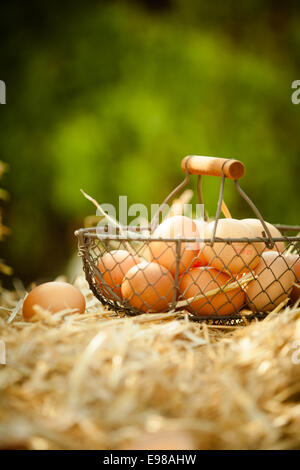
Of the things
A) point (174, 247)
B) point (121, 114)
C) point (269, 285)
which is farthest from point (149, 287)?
point (121, 114)

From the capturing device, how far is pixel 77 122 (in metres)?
2.50

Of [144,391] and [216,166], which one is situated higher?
[216,166]

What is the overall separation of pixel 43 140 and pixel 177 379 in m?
Result: 2.18

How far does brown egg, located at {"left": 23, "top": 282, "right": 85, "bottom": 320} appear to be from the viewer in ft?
2.89

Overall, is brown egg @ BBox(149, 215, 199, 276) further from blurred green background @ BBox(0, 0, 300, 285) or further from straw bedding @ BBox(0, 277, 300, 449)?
blurred green background @ BBox(0, 0, 300, 285)

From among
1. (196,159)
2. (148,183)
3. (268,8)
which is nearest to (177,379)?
(196,159)

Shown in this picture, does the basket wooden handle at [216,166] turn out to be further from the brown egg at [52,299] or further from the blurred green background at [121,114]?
the blurred green background at [121,114]

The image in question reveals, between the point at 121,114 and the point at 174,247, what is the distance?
5.73 ft

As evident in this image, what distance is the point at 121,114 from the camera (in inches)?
98.7

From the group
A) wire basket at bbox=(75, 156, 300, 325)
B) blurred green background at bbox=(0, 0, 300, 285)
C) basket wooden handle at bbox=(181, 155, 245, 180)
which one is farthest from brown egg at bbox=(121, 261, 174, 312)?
blurred green background at bbox=(0, 0, 300, 285)

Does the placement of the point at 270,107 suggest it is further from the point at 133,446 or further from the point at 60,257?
the point at 133,446

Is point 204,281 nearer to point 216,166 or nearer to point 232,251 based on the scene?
point 232,251

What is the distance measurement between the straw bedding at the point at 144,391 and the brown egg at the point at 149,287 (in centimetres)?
12

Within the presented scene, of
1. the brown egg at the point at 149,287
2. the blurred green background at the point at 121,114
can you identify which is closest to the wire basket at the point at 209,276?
the brown egg at the point at 149,287
